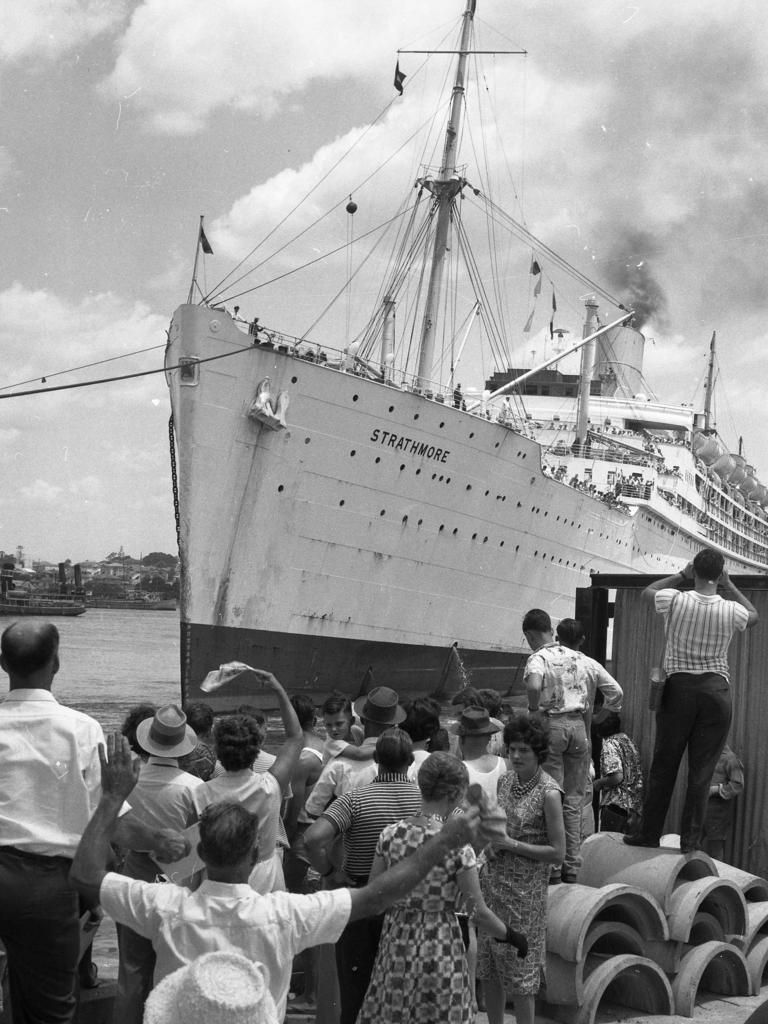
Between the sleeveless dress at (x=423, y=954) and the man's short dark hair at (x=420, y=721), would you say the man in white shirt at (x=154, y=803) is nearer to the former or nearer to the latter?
the sleeveless dress at (x=423, y=954)

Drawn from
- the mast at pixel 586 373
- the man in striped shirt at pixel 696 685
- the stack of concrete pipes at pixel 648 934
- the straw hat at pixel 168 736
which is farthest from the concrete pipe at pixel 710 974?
the mast at pixel 586 373

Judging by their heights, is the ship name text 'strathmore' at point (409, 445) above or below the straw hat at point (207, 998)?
above

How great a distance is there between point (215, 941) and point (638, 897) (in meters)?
3.39

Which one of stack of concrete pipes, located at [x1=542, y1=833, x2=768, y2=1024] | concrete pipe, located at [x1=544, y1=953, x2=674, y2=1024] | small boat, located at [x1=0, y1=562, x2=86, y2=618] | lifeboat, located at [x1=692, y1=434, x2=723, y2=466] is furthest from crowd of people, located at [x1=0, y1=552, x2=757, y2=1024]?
small boat, located at [x1=0, y1=562, x2=86, y2=618]

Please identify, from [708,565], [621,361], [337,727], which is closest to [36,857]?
[337,727]

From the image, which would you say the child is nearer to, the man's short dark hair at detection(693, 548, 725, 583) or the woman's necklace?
the woman's necklace

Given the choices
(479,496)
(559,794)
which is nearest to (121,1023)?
(559,794)

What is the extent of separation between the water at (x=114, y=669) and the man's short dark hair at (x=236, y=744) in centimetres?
826

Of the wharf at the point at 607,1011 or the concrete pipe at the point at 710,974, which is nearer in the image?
the wharf at the point at 607,1011

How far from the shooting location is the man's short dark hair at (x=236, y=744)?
436 cm

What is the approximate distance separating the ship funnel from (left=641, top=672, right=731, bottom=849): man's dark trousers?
43.6m

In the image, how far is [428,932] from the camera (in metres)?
3.95

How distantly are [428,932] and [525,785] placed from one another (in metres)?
1.21

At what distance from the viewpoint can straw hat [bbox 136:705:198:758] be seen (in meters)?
4.54
